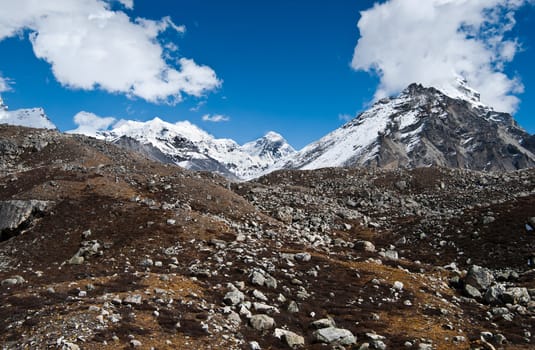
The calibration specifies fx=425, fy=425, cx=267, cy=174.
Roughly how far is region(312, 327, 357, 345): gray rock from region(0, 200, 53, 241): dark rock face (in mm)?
30173

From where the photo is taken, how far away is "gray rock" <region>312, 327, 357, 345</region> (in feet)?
61.4

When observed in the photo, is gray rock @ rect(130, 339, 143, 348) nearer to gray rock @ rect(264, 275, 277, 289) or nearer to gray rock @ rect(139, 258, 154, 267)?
gray rock @ rect(264, 275, 277, 289)

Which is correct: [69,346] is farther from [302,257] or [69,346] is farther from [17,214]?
[17,214]

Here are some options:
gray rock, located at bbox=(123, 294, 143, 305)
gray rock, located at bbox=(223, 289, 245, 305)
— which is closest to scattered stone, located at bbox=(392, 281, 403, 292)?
gray rock, located at bbox=(223, 289, 245, 305)

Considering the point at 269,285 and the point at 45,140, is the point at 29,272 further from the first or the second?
the point at 45,140

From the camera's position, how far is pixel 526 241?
124 feet

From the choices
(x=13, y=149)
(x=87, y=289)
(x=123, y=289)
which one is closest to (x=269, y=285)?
(x=123, y=289)

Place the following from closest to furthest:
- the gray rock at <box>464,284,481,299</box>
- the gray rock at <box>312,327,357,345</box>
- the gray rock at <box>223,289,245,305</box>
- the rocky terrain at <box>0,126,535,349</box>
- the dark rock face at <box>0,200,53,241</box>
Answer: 1. the rocky terrain at <box>0,126,535,349</box>
2. the gray rock at <box>312,327,357,345</box>
3. the gray rock at <box>223,289,245,305</box>
4. the gray rock at <box>464,284,481,299</box>
5. the dark rock face at <box>0,200,53,241</box>

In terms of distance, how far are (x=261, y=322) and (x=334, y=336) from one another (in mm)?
3343

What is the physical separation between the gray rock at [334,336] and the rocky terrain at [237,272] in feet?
0.22

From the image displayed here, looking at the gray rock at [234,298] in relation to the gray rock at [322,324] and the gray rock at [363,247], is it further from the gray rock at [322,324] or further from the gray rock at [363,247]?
the gray rock at [363,247]

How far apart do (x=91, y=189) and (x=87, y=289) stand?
77.9 ft

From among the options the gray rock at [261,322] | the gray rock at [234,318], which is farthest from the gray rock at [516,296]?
the gray rock at [234,318]

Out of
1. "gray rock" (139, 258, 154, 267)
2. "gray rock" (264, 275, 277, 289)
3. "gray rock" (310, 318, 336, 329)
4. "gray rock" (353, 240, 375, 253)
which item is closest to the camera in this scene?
"gray rock" (310, 318, 336, 329)
